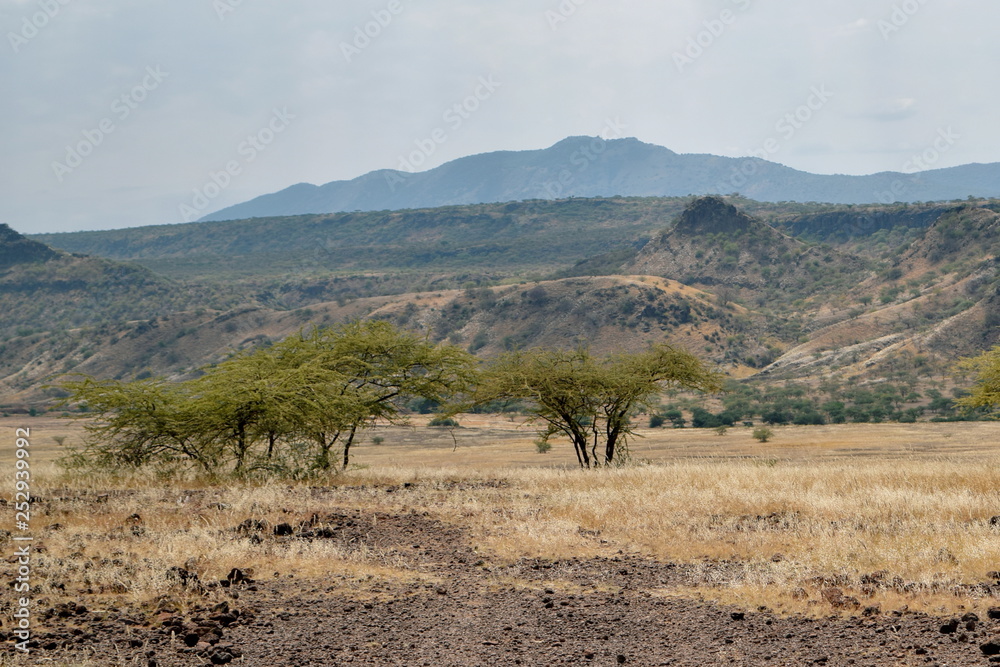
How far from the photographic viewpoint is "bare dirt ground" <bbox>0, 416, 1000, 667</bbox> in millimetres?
7117

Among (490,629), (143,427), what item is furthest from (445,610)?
(143,427)

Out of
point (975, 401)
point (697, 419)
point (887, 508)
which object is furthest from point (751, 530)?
point (697, 419)

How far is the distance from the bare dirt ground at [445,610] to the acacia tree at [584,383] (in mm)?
11169

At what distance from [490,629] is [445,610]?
2.40 feet

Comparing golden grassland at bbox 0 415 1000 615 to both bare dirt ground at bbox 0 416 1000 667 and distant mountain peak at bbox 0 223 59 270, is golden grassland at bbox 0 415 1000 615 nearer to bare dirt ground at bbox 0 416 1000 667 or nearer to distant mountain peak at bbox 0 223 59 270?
bare dirt ground at bbox 0 416 1000 667

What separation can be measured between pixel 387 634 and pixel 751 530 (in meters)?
6.36

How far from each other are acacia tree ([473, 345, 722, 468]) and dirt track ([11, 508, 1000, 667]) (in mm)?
14224

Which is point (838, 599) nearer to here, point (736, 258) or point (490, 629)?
point (490, 629)

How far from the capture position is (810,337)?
314ft

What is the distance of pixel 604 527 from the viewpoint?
1255cm

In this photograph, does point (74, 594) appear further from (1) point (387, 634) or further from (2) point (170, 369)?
(2) point (170, 369)

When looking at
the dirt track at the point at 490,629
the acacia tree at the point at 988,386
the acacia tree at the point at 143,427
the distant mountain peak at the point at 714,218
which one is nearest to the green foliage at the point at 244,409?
the acacia tree at the point at 143,427

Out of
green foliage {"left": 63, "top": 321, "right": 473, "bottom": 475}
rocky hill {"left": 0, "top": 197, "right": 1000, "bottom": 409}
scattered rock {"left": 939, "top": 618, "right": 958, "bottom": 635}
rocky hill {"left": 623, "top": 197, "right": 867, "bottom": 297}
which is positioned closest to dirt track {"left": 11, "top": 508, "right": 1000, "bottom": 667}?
scattered rock {"left": 939, "top": 618, "right": 958, "bottom": 635}

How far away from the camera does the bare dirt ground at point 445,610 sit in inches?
280
